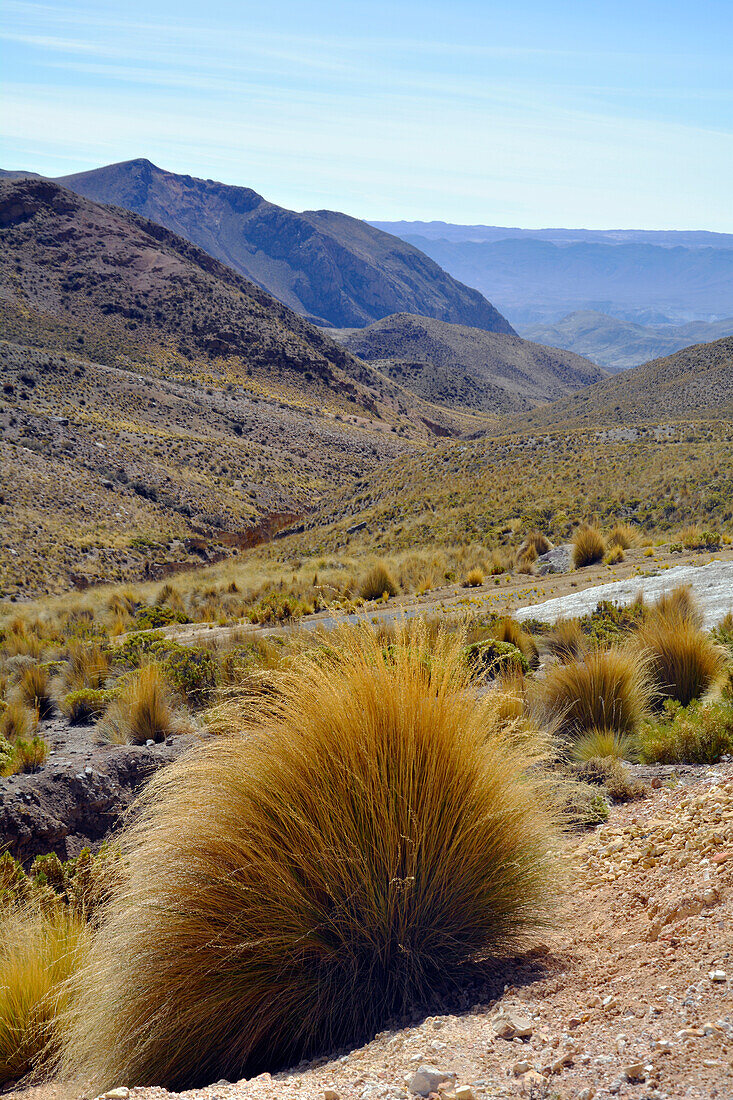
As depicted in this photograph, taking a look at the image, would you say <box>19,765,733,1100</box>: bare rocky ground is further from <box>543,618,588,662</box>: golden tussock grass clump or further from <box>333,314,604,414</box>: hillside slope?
<box>333,314,604,414</box>: hillside slope

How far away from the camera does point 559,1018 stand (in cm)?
256

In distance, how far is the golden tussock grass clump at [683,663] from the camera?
20.6 feet

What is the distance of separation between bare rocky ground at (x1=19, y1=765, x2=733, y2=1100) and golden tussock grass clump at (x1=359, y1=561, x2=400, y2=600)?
473 inches

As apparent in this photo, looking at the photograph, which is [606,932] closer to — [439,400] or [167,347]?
[167,347]

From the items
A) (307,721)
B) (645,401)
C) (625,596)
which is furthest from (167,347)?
(307,721)

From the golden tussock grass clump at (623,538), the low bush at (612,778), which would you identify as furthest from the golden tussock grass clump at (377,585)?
the low bush at (612,778)

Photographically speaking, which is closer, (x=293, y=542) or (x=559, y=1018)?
(x=559, y=1018)

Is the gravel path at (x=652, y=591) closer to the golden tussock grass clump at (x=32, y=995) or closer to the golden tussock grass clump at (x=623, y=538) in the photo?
the golden tussock grass clump at (x=623, y=538)

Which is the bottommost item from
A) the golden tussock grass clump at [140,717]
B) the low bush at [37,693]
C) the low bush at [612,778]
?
the low bush at [37,693]

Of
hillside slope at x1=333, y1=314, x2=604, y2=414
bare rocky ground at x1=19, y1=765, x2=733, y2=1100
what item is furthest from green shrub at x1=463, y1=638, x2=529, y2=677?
hillside slope at x1=333, y1=314, x2=604, y2=414

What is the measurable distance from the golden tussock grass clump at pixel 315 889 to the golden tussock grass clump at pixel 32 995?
33 centimetres

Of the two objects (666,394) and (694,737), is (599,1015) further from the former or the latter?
(666,394)

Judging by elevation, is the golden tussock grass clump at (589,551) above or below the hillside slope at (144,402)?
below

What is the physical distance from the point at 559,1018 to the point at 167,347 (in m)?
69.4
